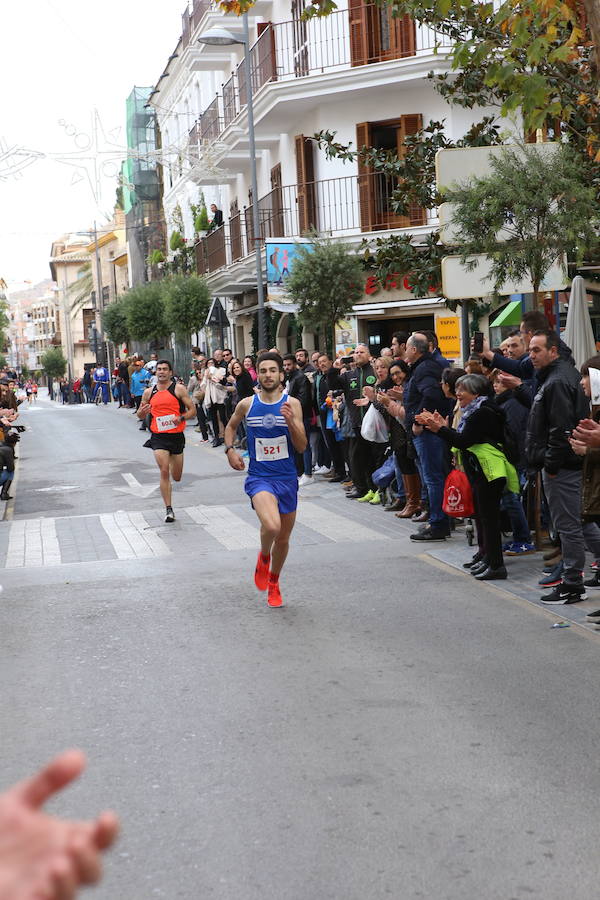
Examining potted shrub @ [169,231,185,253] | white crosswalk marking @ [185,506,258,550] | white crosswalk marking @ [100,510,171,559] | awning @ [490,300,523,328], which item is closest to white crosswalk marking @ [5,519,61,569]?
white crosswalk marking @ [100,510,171,559]

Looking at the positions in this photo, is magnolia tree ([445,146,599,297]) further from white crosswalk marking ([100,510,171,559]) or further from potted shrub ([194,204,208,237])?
potted shrub ([194,204,208,237])

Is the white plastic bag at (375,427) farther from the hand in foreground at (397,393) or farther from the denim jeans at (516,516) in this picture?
the denim jeans at (516,516)

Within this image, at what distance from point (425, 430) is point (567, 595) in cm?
354

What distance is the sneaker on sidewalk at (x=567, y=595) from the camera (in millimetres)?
8789

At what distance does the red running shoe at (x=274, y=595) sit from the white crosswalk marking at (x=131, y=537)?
122 inches

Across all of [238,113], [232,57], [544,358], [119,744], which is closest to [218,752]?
[119,744]

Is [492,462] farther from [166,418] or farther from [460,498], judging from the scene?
[166,418]

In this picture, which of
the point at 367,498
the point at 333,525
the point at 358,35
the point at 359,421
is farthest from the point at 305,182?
the point at 333,525

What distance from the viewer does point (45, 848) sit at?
1.22m

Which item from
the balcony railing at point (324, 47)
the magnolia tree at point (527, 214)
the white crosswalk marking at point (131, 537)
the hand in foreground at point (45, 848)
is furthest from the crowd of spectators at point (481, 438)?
the balcony railing at point (324, 47)

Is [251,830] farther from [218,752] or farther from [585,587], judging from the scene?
[585,587]

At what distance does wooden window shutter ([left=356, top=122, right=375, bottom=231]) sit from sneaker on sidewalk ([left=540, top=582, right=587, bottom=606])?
19137mm

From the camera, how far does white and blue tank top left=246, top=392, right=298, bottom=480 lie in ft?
30.1

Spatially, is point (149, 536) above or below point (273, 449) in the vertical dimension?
below
